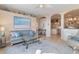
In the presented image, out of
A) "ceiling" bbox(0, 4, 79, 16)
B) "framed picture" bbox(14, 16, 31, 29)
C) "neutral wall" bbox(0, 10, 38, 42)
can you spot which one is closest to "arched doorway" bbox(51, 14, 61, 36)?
"ceiling" bbox(0, 4, 79, 16)

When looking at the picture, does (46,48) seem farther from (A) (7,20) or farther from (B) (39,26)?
(A) (7,20)

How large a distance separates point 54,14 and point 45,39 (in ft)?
2.33

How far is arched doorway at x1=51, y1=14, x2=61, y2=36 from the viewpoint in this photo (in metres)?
2.60

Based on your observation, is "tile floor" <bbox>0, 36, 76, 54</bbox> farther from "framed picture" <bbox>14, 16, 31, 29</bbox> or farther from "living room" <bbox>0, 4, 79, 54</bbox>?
"framed picture" <bbox>14, 16, 31, 29</bbox>

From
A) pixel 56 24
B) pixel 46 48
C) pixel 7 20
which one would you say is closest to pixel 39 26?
pixel 56 24

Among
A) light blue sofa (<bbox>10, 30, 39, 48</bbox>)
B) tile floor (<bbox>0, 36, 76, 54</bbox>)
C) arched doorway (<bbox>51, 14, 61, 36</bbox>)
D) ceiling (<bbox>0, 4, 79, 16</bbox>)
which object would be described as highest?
ceiling (<bbox>0, 4, 79, 16</bbox>)

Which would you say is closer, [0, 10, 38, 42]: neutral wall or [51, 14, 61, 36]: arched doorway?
[0, 10, 38, 42]: neutral wall

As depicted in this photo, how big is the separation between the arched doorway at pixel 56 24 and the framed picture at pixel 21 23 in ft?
2.09

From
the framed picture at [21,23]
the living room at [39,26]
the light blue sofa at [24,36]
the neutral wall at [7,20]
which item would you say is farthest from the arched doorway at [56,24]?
the neutral wall at [7,20]

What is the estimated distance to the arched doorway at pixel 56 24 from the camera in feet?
8.54

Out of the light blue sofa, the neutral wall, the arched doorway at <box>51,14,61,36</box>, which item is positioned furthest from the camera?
the arched doorway at <box>51,14,61,36</box>

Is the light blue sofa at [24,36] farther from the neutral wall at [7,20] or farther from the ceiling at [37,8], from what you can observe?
the ceiling at [37,8]

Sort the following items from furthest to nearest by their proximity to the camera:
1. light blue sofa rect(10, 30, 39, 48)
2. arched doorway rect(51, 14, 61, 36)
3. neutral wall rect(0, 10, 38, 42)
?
1. arched doorway rect(51, 14, 61, 36)
2. light blue sofa rect(10, 30, 39, 48)
3. neutral wall rect(0, 10, 38, 42)
